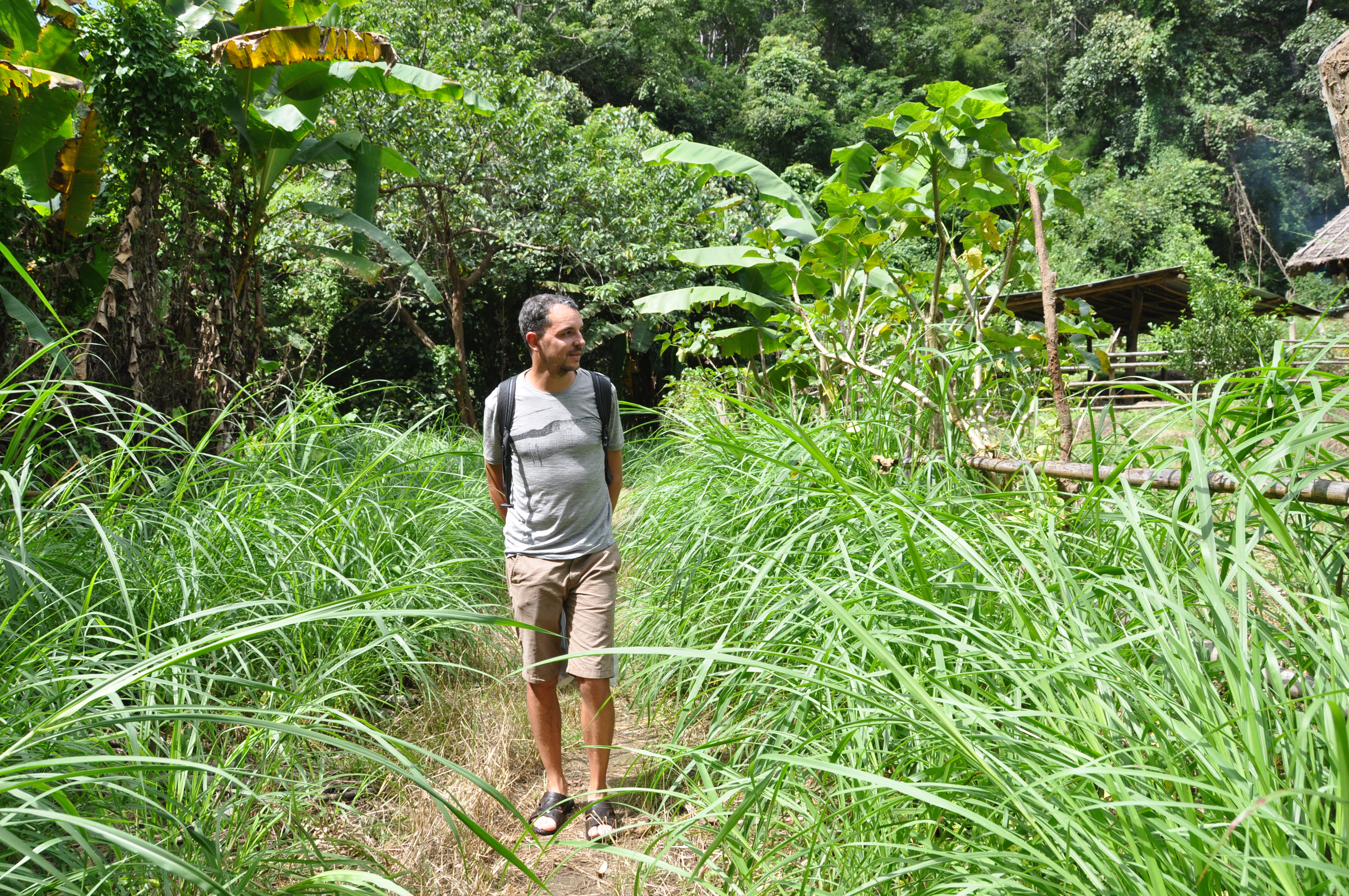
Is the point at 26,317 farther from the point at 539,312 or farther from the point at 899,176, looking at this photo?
the point at 899,176

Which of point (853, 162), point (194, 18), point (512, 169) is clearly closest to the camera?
point (853, 162)

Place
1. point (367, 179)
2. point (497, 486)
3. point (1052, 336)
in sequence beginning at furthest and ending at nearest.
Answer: point (367, 179)
point (1052, 336)
point (497, 486)

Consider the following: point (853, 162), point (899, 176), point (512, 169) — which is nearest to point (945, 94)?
point (899, 176)

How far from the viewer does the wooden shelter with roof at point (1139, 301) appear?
19.3 m

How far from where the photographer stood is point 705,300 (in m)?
7.17

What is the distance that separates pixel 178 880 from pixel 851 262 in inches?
174

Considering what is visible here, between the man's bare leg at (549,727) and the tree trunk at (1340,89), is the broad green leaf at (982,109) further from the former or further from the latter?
the man's bare leg at (549,727)

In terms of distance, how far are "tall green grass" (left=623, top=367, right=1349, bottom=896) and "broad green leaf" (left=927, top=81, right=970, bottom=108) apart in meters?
1.98

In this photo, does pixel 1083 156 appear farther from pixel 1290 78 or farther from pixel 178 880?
pixel 178 880

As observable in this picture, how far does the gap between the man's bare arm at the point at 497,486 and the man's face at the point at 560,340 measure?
1.39 ft

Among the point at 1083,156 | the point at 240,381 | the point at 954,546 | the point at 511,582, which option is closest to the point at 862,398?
the point at 511,582

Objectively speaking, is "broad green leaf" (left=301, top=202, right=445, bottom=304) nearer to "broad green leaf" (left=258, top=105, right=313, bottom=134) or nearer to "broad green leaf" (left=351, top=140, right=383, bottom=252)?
"broad green leaf" (left=351, top=140, right=383, bottom=252)

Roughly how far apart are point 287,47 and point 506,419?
15.4ft

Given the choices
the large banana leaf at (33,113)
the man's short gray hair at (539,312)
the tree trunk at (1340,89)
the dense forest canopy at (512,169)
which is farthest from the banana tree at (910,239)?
the large banana leaf at (33,113)
